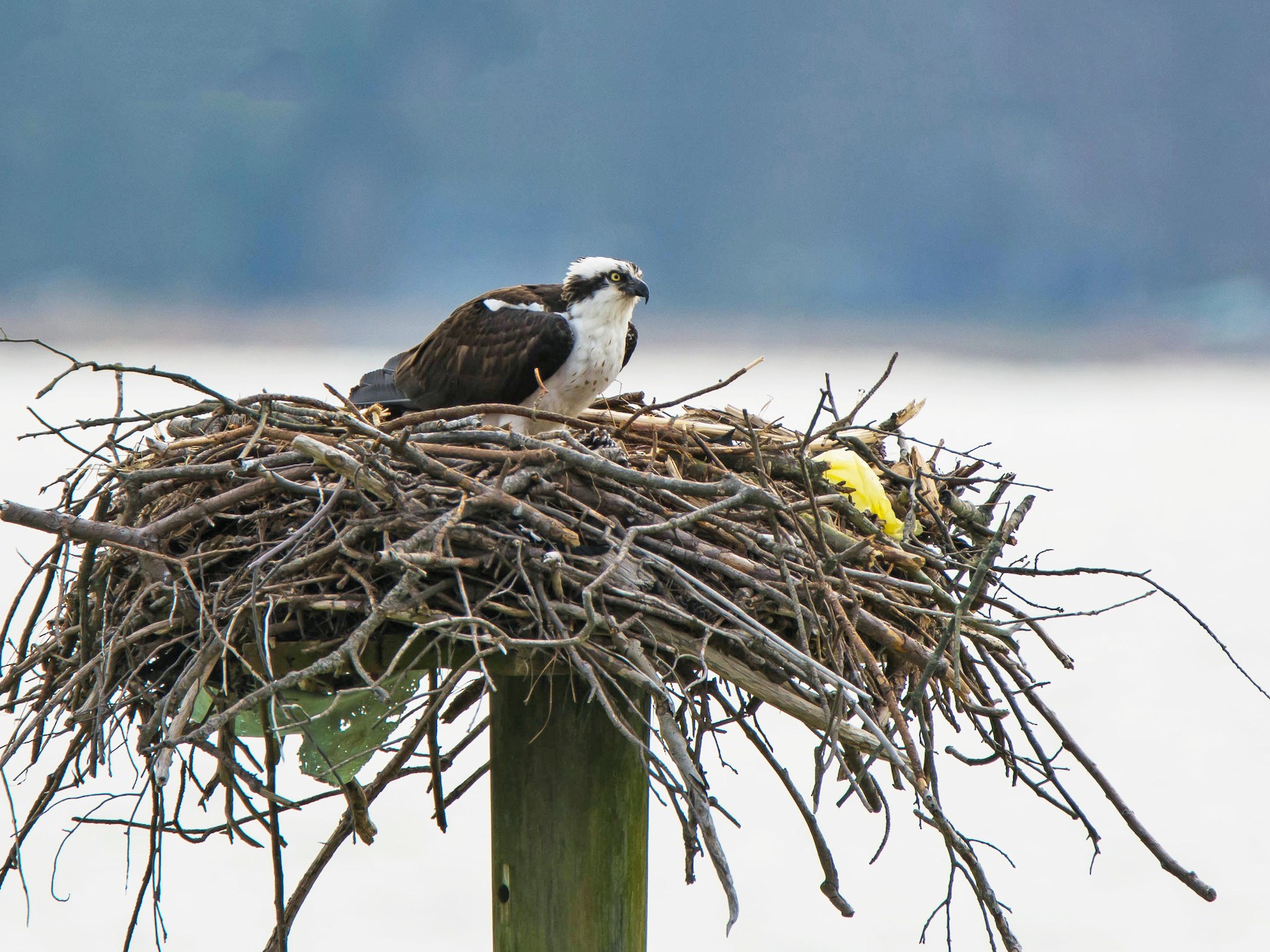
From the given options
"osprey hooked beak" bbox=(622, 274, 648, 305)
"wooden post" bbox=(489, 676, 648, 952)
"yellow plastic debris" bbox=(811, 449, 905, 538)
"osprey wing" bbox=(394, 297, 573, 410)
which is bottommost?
"wooden post" bbox=(489, 676, 648, 952)

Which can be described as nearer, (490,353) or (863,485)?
(863,485)

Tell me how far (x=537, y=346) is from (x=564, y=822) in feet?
4.38

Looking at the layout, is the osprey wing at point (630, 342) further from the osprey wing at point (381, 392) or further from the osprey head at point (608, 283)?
the osprey wing at point (381, 392)

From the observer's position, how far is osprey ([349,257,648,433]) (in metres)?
3.56

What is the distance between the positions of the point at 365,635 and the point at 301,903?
3.62 ft

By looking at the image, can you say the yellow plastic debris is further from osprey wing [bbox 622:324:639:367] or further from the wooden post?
osprey wing [bbox 622:324:639:367]

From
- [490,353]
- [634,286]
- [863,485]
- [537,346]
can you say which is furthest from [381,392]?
[863,485]

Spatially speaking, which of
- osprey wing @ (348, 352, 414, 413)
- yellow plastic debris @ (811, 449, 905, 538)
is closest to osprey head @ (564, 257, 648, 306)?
osprey wing @ (348, 352, 414, 413)

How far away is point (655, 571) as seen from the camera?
7.93ft

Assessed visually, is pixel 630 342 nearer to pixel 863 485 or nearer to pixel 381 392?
pixel 381 392

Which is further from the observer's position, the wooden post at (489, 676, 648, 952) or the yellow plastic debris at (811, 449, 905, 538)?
the yellow plastic debris at (811, 449, 905, 538)

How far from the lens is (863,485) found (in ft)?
9.80

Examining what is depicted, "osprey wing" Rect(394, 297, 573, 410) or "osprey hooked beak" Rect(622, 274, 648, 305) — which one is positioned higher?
"osprey hooked beak" Rect(622, 274, 648, 305)

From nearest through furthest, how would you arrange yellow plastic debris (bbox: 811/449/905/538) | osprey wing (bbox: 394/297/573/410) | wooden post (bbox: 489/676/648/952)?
wooden post (bbox: 489/676/648/952) < yellow plastic debris (bbox: 811/449/905/538) < osprey wing (bbox: 394/297/573/410)
